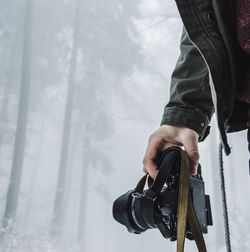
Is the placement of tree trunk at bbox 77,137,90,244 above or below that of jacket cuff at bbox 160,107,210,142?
above

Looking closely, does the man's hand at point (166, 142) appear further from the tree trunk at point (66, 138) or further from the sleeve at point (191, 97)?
the tree trunk at point (66, 138)

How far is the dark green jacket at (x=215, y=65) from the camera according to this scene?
1127mm

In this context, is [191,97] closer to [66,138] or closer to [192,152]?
[192,152]

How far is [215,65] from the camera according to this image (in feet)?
3.73

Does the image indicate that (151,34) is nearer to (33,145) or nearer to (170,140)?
(33,145)

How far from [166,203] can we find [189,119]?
293 millimetres

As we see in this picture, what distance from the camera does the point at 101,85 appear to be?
2447cm

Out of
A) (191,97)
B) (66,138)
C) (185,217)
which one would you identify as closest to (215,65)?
(191,97)

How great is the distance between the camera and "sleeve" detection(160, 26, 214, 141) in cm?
130

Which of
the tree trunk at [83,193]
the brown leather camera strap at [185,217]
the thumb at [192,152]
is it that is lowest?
the brown leather camera strap at [185,217]

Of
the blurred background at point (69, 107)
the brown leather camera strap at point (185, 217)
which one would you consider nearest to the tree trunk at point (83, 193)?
the blurred background at point (69, 107)

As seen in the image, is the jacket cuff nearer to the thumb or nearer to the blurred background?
the thumb

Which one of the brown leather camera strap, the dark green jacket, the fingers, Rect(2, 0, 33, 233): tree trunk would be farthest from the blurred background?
the brown leather camera strap

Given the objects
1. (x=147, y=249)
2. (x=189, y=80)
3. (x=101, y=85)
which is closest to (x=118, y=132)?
(x=147, y=249)
